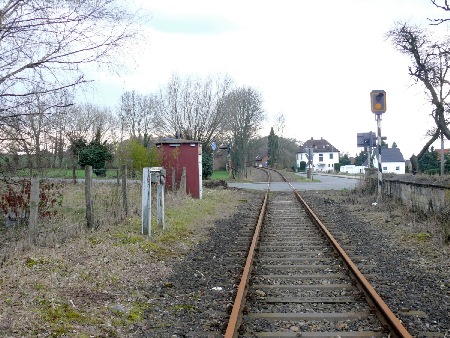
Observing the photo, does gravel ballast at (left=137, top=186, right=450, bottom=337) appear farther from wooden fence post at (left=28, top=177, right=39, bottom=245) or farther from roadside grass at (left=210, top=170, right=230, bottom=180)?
roadside grass at (left=210, top=170, right=230, bottom=180)

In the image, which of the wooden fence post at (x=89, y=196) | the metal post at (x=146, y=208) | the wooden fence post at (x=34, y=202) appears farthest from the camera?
the metal post at (x=146, y=208)

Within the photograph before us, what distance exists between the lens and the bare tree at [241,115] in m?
53.4

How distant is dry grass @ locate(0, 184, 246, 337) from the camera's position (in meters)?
5.19

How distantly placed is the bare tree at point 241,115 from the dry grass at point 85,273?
134ft

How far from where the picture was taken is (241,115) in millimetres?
55438

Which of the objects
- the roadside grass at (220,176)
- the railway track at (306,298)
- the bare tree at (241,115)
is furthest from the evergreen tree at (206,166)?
the railway track at (306,298)

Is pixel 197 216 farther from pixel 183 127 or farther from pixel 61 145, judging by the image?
pixel 183 127

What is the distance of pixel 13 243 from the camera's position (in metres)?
8.42

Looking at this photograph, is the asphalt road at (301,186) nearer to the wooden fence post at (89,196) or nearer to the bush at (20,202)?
the wooden fence post at (89,196)

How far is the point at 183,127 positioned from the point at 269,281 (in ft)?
153

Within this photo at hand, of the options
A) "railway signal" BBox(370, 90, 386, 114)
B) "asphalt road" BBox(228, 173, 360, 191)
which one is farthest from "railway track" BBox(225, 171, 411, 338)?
"asphalt road" BBox(228, 173, 360, 191)

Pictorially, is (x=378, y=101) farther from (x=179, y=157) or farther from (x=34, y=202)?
(x=34, y=202)

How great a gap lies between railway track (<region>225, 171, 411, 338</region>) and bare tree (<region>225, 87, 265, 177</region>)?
43.1m

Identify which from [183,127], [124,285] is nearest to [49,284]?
[124,285]
